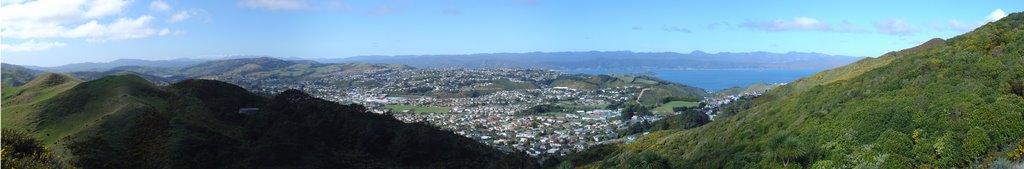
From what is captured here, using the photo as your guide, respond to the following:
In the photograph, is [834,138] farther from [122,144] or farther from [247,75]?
[247,75]

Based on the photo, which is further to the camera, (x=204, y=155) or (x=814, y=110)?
(x=204, y=155)

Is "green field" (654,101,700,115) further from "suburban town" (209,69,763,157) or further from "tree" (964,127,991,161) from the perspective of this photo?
"tree" (964,127,991,161)

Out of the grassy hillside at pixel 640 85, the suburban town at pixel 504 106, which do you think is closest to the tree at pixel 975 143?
the suburban town at pixel 504 106

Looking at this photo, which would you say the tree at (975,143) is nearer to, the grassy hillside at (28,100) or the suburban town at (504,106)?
the suburban town at (504,106)

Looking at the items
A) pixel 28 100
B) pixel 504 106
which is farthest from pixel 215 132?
pixel 504 106

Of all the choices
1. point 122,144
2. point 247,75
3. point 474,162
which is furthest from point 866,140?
point 247,75

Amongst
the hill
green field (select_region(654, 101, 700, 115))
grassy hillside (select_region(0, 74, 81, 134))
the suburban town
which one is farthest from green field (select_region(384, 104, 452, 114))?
grassy hillside (select_region(0, 74, 81, 134))
